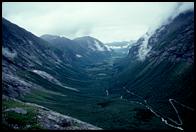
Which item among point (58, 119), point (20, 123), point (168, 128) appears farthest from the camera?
point (168, 128)

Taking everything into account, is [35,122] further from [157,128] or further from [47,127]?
[157,128]

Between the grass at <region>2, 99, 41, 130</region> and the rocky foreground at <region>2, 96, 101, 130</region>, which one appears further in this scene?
the rocky foreground at <region>2, 96, 101, 130</region>

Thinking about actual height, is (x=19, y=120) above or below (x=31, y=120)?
below

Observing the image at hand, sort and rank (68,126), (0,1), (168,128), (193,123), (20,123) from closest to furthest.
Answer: (0,1), (20,123), (68,126), (168,128), (193,123)

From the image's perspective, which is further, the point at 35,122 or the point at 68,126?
the point at 68,126

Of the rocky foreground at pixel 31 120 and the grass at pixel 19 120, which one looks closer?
the grass at pixel 19 120

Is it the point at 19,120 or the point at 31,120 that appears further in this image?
the point at 31,120

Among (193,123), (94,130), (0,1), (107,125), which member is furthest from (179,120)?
(0,1)

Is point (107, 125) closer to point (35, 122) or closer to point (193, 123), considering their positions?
point (193, 123)

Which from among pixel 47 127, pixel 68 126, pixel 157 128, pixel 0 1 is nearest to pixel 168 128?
pixel 157 128

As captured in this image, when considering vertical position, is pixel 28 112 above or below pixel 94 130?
above
